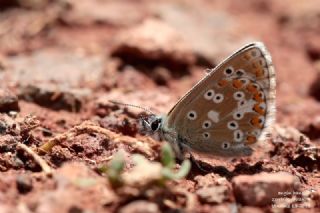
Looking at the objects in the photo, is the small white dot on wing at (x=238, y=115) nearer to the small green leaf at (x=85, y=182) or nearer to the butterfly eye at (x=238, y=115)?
the butterfly eye at (x=238, y=115)

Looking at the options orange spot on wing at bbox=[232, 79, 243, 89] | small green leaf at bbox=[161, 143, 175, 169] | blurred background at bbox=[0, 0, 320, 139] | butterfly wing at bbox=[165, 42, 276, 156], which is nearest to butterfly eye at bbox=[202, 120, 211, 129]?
butterfly wing at bbox=[165, 42, 276, 156]

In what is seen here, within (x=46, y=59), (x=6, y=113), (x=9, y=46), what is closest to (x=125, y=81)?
(x=46, y=59)

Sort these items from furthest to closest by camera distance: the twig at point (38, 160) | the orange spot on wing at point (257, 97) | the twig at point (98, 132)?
the orange spot on wing at point (257, 97)
the twig at point (98, 132)
the twig at point (38, 160)

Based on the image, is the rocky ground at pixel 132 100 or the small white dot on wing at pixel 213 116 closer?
the rocky ground at pixel 132 100

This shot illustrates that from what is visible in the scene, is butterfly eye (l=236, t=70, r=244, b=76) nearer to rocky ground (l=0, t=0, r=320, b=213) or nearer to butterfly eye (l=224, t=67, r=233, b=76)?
Answer: butterfly eye (l=224, t=67, r=233, b=76)

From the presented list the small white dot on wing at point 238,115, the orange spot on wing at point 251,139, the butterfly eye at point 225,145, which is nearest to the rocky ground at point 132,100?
the butterfly eye at point 225,145

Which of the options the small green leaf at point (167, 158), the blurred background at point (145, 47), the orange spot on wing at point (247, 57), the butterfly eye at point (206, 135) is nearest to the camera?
the small green leaf at point (167, 158)

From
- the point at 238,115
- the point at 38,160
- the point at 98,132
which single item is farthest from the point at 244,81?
the point at 38,160
